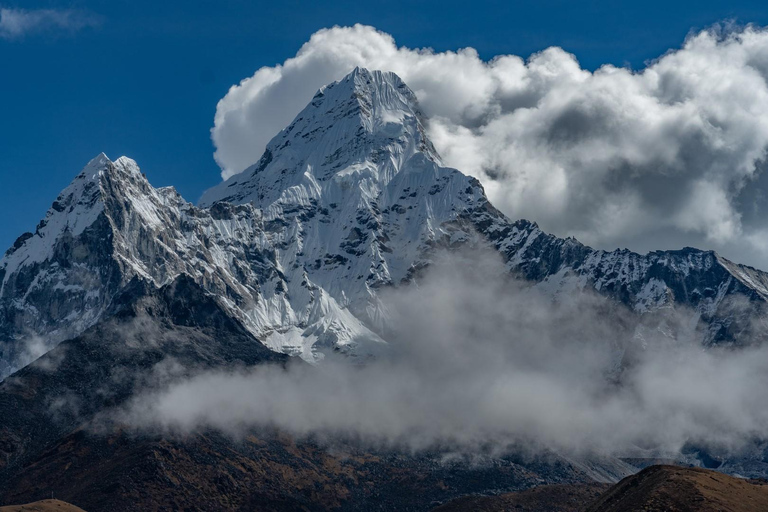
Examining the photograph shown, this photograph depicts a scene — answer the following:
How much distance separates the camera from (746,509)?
640ft

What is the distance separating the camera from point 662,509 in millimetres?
195500

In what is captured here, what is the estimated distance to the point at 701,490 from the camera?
654 feet

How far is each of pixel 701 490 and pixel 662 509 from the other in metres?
9.22

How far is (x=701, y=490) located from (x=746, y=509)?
8.32 meters

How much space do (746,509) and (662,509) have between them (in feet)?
48.0
